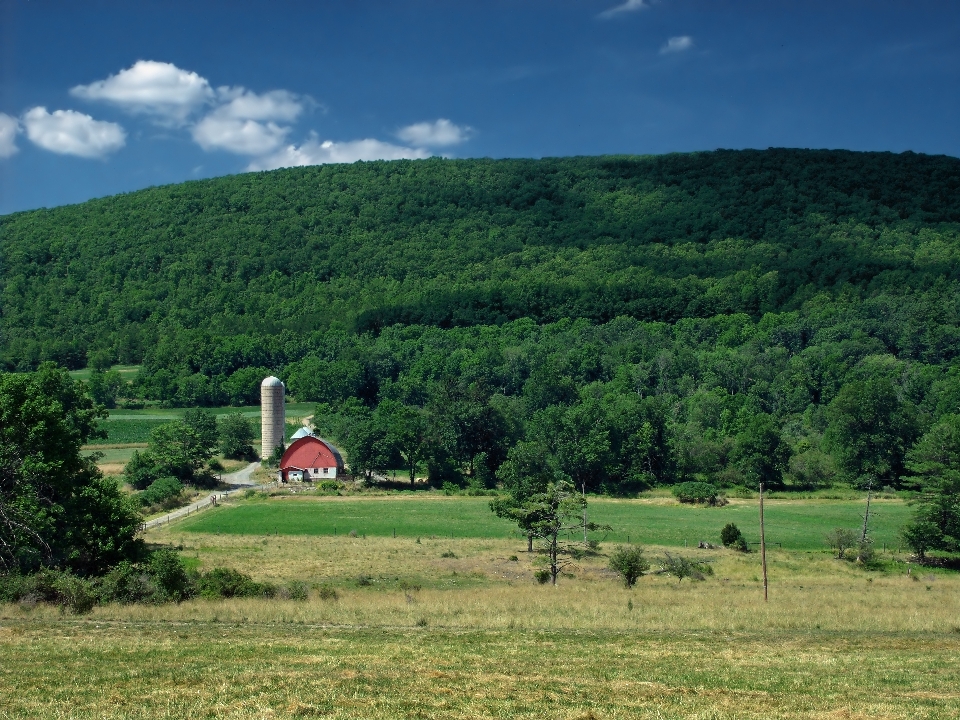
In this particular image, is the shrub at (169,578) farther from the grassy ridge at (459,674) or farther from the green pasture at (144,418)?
the green pasture at (144,418)

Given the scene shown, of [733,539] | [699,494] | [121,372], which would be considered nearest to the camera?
[733,539]

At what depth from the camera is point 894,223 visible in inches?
6432

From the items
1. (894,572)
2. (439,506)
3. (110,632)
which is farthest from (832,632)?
(439,506)

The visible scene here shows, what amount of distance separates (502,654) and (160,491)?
48.1 metres

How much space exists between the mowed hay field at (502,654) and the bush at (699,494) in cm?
3147

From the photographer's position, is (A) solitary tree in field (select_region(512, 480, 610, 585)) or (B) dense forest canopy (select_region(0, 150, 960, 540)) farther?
(B) dense forest canopy (select_region(0, 150, 960, 540))

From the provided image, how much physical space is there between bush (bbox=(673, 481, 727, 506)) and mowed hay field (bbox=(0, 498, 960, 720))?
3147 cm

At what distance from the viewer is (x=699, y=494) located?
211 feet

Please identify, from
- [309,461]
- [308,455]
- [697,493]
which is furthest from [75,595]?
[308,455]

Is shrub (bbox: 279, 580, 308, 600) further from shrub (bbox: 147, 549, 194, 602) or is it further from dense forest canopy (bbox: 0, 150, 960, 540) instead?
dense forest canopy (bbox: 0, 150, 960, 540)

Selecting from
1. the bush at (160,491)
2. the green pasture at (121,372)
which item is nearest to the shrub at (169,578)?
the bush at (160,491)

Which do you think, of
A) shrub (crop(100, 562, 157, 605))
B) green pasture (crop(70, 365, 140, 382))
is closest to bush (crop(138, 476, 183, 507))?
shrub (crop(100, 562, 157, 605))

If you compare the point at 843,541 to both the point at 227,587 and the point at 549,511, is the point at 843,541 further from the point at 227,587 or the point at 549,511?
the point at 227,587

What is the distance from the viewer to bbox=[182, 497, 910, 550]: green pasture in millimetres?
48812
